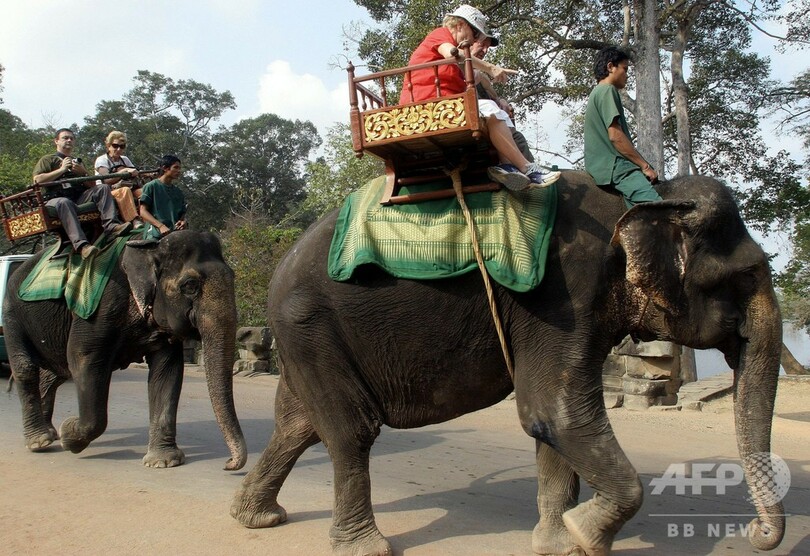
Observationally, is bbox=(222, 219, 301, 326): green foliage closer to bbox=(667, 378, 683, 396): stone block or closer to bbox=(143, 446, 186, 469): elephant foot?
bbox=(667, 378, 683, 396): stone block

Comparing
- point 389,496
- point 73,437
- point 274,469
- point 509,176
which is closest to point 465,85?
point 509,176

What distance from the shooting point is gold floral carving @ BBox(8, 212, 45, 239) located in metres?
6.62

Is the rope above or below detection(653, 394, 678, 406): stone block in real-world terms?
above

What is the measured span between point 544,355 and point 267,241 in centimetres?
1323

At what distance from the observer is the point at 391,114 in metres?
3.46

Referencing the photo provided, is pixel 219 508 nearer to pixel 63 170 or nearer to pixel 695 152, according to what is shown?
pixel 63 170

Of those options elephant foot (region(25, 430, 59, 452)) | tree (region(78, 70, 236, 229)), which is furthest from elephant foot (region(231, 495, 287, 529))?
tree (region(78, 70, 236, 229))

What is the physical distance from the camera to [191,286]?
5730 millimetres

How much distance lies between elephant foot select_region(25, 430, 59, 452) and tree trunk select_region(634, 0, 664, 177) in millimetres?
10333

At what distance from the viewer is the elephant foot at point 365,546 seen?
146 inches

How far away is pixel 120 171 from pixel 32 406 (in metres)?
2.24

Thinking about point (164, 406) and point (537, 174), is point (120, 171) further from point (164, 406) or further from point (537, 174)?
point (537, 174)

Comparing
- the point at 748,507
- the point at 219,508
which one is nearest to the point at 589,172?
the point at 748,507

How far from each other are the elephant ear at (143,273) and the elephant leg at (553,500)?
341cm
